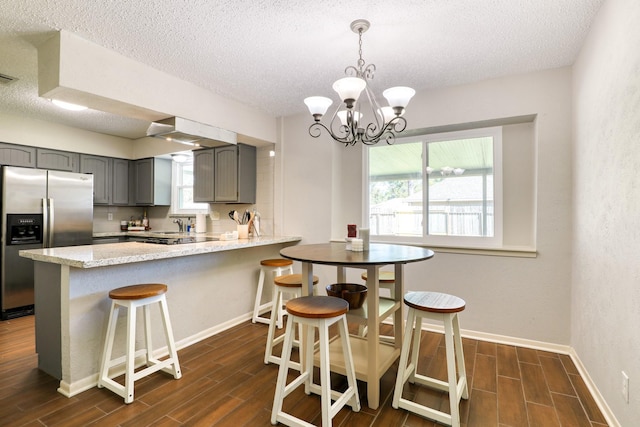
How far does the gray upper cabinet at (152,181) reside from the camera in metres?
4.96

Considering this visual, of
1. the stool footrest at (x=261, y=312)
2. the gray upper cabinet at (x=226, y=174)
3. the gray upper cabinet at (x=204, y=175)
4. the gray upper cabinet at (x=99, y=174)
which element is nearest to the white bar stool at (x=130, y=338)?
the stool footrest at (x=261, y=312)

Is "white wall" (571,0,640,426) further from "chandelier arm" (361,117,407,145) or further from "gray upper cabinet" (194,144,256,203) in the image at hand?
"gray upper cabinet" (194,144,256,203)

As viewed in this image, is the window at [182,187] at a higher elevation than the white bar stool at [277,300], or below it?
higher

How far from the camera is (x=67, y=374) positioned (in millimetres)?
2061

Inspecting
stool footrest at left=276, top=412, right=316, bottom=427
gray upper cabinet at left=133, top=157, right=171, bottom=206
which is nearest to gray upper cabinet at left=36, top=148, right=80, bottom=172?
gray upper cabinet at left=133, top=157, right=171, bottom=206

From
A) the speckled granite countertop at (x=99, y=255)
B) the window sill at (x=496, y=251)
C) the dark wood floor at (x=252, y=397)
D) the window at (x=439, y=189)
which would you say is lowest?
the dark wood floor at (x=252, y=397)

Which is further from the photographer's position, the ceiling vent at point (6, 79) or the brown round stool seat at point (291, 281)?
the ceiling vent at point (6, 79)

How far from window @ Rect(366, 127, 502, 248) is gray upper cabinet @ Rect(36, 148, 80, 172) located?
419 centimetres

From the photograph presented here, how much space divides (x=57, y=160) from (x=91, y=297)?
3.19 meters

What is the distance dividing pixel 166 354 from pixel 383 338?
72.4 inches

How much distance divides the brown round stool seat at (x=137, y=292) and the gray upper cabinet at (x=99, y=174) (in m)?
3.43

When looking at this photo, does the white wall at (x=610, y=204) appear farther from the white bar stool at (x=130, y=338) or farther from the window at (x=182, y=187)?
the window at (x=182, y=187)

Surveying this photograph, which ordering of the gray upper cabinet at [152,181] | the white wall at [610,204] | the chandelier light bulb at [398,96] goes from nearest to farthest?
the white wall at [610,204] < the chandelier light bulb at [398,96] < the gray upper cabinet at [152,181]

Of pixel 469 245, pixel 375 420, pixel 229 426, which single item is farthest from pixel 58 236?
pixel 469 245
